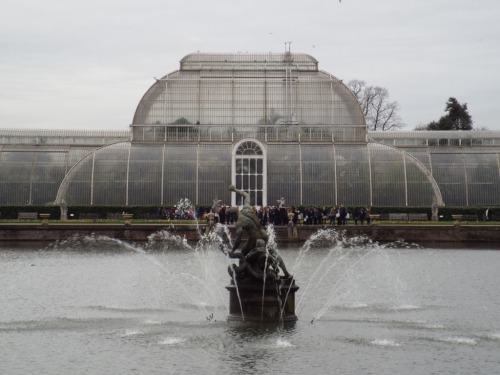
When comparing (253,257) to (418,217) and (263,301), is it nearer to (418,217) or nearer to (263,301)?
(263,301)

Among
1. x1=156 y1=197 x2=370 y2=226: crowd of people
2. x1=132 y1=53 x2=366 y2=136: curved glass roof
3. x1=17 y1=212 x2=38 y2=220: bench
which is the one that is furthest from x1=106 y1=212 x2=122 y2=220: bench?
x1=132 y1=53 x2=366 y2=136: curved glass roof

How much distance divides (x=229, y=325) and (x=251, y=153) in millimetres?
53744

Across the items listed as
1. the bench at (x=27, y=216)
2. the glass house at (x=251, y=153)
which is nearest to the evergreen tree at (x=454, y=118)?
the glass house at (x=251, y=153)

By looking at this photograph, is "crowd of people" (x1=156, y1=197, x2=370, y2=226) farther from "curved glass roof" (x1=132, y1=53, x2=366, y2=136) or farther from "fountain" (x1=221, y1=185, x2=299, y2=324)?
"fountain" (x1=221, y1=185, x2=299, y2=324)

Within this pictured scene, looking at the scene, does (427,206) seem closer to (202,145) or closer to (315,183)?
(315,183)

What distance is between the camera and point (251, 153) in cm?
8100

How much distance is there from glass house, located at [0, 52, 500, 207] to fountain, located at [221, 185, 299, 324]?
165ft

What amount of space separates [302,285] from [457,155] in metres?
50.7

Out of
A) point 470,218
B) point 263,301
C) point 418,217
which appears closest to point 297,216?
point 418,217

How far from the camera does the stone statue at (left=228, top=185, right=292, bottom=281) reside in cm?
2756

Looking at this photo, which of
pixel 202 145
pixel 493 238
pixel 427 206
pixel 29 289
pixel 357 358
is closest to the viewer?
pixel 357 358

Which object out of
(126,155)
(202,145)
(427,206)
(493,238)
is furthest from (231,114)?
(493,238)

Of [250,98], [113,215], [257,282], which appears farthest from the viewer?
[250,98]

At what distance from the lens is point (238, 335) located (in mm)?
26234
